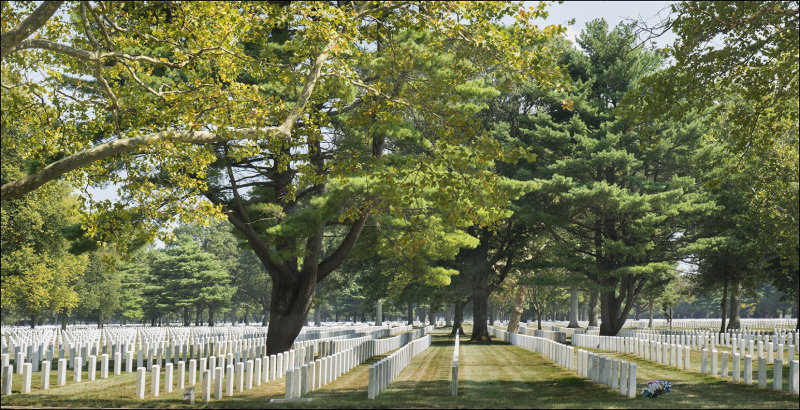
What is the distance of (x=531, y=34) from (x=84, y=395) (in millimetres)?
10877

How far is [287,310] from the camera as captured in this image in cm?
2030

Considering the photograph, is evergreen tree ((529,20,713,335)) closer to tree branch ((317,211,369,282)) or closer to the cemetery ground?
the cemetery ground

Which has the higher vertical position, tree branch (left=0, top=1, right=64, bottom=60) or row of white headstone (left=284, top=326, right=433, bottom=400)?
tree branch (left=0, top=1, right=64, bottom=60)

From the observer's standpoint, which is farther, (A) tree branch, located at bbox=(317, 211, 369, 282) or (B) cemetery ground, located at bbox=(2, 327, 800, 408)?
(A) tree branch, located at bbox=(317, 211, 369, 282)

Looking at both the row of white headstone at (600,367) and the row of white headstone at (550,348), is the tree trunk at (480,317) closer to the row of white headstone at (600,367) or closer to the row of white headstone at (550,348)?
the row of white headstone at (550,348)

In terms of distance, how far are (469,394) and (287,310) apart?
28.9 feet

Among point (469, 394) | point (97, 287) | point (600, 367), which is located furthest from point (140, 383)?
point (97, 287)

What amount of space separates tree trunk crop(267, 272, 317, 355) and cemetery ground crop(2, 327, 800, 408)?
2957mm

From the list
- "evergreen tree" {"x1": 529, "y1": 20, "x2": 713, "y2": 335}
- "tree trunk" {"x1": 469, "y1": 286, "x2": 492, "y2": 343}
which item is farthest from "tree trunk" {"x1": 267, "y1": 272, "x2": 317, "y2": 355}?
"tree trunk" {"x1": 469, "y1": 286, "x2": 492, "y2": 343}

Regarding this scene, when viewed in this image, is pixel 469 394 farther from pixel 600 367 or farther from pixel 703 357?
pixel 703 357

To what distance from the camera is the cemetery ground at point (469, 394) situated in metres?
10.8

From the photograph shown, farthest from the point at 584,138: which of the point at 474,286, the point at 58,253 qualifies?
the point at 58,253

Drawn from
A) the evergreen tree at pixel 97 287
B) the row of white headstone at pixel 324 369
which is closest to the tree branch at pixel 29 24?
the row of white headstone at pixel 324 369

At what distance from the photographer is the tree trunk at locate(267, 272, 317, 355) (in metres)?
20.0
